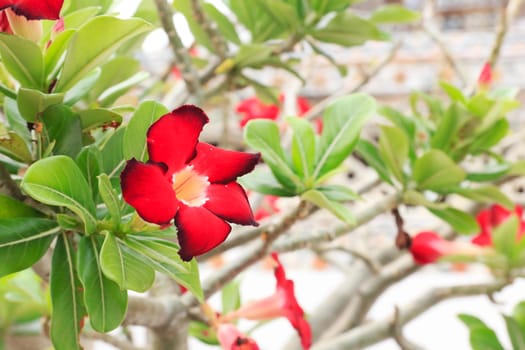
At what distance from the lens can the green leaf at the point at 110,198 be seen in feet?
1.03

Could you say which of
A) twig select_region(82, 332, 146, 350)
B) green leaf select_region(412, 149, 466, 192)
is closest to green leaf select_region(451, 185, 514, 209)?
green leaf select_region(412, 149, 466, 192)

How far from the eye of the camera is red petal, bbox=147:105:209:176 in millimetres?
299

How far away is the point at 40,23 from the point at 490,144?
0.49 meters

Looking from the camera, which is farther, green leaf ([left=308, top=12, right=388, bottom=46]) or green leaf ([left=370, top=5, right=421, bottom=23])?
green leaf ([left=370, top=5, right=421, bottom=23])

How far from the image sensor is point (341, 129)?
1.77ft

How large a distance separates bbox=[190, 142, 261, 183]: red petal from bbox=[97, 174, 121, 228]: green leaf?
0.15 feet

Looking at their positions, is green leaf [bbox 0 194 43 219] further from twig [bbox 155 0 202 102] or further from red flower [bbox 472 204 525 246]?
red flower [bbox 472 204 525 246]

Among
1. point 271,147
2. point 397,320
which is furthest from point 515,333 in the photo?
point 271,147

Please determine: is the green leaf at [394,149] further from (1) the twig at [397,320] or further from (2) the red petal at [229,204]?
(2) the red petal at [229,204]

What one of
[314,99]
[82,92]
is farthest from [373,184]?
[314,99]

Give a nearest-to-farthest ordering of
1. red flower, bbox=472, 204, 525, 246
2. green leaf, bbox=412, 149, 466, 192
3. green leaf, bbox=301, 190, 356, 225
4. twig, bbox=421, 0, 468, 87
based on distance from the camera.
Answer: green leaf, bbox=301, 190, 356, 225, green leaf, bbox=412, 149, 466, 192, red flower, bbox=472, 204, 525, 246, twig, bbox=421, 0, 468, 87

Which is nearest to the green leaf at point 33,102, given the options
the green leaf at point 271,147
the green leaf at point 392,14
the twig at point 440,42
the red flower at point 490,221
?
the green leaf at point 271,147

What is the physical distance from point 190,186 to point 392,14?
0.56m

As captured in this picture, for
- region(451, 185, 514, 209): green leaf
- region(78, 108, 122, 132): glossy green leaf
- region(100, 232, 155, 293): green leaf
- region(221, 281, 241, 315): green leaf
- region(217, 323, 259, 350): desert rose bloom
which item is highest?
region(78, 108, 122, 132): glossy green leaf
